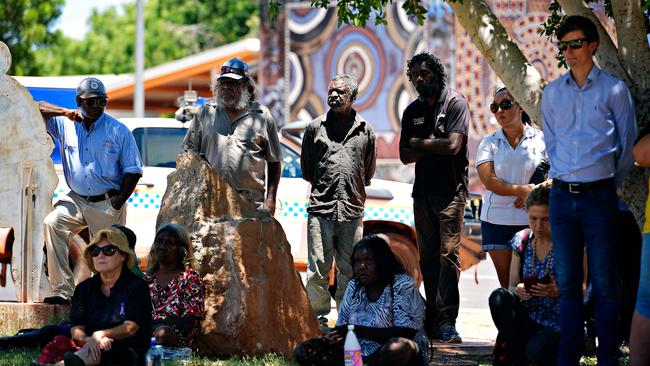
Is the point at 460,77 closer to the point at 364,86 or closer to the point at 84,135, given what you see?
the point at 364,86

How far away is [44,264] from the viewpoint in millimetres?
9734

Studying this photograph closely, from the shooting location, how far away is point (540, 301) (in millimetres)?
7535

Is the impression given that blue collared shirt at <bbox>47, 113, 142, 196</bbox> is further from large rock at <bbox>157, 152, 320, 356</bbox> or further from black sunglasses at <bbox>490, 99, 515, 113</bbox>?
black sunglasses at <bbox>490, 99, 515, 113</bbox>

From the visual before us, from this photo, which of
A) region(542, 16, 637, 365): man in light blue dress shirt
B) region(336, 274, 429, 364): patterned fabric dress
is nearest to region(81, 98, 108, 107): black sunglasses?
region(336, 274, 429, 364): patterned fabric dress

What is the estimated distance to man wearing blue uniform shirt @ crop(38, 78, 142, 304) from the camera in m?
9.45

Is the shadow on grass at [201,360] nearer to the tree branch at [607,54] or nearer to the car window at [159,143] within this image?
the tree branch at [607,54]

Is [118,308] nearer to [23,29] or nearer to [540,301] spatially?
[540,301]

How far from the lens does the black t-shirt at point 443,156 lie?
9188 millimetres

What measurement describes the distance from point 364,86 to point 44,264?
1386 cm

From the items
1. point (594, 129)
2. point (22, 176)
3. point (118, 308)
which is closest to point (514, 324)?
point (594, 129)

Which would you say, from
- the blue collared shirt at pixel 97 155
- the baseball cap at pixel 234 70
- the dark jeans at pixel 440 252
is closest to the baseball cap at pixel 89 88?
the blue collared shirt at pixel 97 155

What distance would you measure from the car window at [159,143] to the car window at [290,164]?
1.07 metres

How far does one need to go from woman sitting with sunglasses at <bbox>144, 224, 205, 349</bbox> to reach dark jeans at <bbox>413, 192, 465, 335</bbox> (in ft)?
6.55

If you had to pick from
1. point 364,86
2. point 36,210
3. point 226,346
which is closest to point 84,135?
point 36,210
